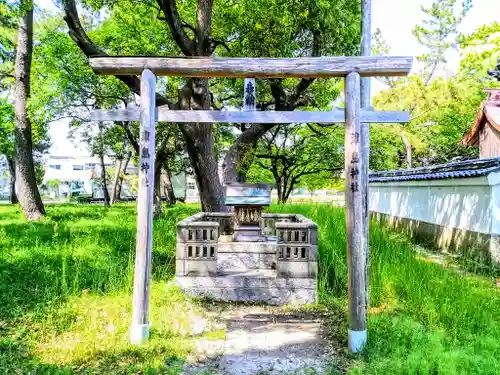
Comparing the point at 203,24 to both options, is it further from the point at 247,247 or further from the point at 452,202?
the point at 452,202

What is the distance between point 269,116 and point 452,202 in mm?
8378

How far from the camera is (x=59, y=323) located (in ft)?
15.5

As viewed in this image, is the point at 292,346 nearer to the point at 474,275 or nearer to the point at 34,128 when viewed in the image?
the point at 474,275

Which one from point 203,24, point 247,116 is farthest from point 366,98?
point 203,24

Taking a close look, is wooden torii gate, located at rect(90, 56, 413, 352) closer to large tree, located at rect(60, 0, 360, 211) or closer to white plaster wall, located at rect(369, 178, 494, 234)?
large tree, located at rect(60, 0, 360, 211)

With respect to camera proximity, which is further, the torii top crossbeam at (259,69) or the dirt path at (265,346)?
the torii top crossbeam at (259,69)

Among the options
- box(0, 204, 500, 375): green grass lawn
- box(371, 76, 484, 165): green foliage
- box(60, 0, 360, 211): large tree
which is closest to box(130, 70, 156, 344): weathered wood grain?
box(0, 204, 500, 375): green grass lawn

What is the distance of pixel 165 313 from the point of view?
17.2ft

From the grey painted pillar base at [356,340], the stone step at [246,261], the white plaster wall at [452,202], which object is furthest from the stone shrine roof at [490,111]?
the grey painted pillar base at [356,340]

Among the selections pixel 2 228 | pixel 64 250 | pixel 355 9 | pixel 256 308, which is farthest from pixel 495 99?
pixel 2 228

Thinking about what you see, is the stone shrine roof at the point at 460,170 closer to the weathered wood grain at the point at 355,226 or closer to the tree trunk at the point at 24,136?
the weathered wood grain at the point at 355,226

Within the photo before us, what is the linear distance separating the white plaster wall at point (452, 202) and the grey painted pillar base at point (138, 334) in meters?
7.91

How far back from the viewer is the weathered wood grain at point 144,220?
437 cm

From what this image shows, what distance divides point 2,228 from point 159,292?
6.28 meters
